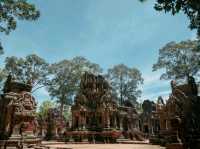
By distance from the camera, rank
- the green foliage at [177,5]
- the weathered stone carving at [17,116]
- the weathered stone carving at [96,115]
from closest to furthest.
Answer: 1. the green foliage at [177,5]
2. the weathered stone carving at [17,116]
3. the weathered stone carving at [96,115]

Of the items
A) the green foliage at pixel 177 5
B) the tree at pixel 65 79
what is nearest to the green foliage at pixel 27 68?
the tree at pixel 65 79

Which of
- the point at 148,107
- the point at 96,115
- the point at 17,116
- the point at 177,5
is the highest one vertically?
the point at 177,5

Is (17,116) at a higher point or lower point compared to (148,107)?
lower

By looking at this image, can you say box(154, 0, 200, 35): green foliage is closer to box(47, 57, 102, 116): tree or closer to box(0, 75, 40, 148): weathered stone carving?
box(0, 75, 40, 148): weathered stone carving

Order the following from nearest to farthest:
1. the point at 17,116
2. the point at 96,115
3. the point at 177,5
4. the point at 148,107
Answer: the point at 177,5, the point at 17,116, the point at 96,115, the point at 148,107

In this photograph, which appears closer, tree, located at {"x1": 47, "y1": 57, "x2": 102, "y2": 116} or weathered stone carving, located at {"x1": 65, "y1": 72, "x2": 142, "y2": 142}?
weathered stone carving, located at {"x1": 65, "y1": 72, "x2": 142, "y2": 142}

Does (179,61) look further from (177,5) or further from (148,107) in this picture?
(177,5)

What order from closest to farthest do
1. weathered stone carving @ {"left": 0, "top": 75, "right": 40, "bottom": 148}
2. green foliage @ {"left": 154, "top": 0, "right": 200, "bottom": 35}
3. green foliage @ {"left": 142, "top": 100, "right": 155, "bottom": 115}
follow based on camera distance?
green foliage @ {"left": 154, "top": 0, "right": 200, "bottom": 35}
weathered stone carving @ {"left": 0, "top": 75, "right": 40, "bottom": 148}
green foliage @ {"left": 142, "top": 100, "right": 155, "bottom": 115}

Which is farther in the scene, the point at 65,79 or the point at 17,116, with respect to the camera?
the point at 65,79

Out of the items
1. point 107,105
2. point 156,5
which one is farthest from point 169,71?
point 156,5

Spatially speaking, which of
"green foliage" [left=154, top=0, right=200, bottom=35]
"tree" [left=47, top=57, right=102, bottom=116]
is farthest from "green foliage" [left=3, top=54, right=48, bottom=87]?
"green foliage" [left=154, top=0, right=200, bottom=35]

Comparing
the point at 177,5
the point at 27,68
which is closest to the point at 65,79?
the point at 27,68

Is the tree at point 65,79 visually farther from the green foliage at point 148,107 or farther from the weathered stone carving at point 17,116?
the weathered stone carving at point 17,116

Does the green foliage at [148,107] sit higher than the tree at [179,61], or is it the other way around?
the tree at [179,61]
